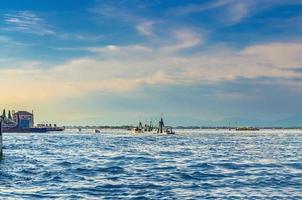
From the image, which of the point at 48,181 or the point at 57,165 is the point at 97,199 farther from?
the point at 57,165

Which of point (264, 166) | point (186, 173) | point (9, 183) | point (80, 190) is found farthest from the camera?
point (264, 166)

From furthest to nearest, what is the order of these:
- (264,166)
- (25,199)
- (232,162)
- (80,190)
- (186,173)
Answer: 1. (232,162)
2. (264,166)
3. (186,173)
4. (80,190)
5. (25,199)

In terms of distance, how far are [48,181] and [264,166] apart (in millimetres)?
24426

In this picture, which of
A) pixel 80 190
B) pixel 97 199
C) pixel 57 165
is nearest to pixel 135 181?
pixel 80 190

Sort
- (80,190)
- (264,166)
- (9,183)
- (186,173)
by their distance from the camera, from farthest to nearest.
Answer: (264,166) → (186,173) → (9,183) → (80,190)

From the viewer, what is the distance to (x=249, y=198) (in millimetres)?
35000

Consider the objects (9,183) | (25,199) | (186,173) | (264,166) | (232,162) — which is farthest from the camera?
(232,162)

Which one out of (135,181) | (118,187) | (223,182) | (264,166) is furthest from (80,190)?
(264,166)

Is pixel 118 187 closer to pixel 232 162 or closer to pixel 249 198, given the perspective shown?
pixel 249 198

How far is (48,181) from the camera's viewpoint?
43875mm

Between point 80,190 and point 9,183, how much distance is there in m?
7.10

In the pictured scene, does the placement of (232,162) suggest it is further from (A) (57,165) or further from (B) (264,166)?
(A) (57,165)

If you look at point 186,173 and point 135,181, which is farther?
point 186,173

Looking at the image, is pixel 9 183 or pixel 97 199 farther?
pixel 9 183
